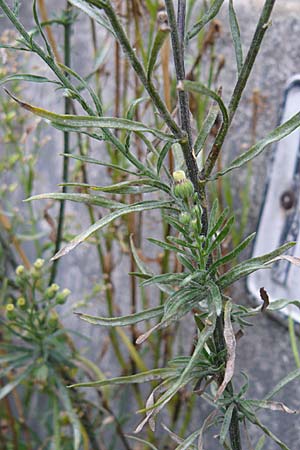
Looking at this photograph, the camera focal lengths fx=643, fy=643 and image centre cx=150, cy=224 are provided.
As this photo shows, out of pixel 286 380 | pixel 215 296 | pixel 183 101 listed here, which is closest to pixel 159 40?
pixel 183 101

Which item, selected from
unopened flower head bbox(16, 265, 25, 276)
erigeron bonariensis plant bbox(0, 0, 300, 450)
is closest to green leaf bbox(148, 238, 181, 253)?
erigeron bonariensis plant bbox(0, 0, 300, 450)

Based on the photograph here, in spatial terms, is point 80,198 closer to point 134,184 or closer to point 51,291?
point 134,184

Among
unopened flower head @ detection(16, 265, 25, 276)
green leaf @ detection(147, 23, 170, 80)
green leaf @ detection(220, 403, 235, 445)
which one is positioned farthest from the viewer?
unopened flower head @ detection(16, 265, 25, 276)

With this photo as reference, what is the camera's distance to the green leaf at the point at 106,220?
13.4 inches

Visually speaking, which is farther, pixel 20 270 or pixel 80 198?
pixel 20 270

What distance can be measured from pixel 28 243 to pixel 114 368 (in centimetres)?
30

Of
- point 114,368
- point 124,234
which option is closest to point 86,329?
point 114,368

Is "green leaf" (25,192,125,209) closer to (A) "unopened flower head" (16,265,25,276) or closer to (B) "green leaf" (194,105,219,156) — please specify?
(B) "green leaf" (194,105,219,156)

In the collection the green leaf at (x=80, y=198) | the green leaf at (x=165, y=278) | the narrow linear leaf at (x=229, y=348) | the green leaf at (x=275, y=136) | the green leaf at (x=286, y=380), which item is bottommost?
the green leaf at (x=286, y=380)

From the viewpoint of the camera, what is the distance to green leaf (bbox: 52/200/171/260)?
342 mm

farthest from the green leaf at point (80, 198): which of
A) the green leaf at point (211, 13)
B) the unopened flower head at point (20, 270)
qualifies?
the unopened flower head at point (20, 270)

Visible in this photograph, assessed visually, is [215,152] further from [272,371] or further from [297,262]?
[272,371]

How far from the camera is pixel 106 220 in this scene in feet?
1.14

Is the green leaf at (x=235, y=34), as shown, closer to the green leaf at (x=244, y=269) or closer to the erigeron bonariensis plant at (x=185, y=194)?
the erigeron bonariensis plant at (x=185, y=194)
